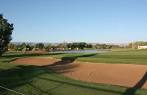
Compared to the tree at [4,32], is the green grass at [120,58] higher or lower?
lower

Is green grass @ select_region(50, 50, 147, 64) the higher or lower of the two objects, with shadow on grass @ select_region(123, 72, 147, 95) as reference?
higher

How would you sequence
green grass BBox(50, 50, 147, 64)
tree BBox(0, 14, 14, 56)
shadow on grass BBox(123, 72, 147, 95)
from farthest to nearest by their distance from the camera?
tree BBox(0, 14, 14, 56) → green grass BBox(50, 50, 147, 64) → shadow on grass BBox(123, 72, 147, 95)

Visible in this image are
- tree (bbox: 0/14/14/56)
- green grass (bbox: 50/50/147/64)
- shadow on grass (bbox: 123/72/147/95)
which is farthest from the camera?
tree (bbox: 0/14/14/56)

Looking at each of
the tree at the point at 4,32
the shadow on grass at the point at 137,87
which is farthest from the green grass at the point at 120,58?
the tree at the point at 4,32

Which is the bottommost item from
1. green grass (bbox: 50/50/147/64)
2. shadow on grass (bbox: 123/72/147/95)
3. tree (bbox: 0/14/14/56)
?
shadow on grass (bbox: 123/72/147/95)

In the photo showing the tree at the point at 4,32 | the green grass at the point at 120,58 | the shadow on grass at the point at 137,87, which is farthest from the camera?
the tree at the point at 4,32

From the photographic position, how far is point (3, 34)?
45781 mm

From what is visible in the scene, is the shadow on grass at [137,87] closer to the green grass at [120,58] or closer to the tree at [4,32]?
the green grass at [120,58]

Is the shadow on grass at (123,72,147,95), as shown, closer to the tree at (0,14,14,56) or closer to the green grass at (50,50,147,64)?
the green grass at (50,50,147,64)

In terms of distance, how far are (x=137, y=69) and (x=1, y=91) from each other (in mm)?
12800

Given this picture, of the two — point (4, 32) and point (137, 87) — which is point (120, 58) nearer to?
point (4, 32)

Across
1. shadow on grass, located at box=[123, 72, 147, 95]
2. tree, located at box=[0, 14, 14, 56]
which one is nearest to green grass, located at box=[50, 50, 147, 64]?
shadow on grass, located at box=[123, 72, 147, 95]

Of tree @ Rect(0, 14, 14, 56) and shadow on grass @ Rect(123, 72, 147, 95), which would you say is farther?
tree @ Rect(0, 14, 14, 56)

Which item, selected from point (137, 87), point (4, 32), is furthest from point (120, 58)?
point (137, 87)
